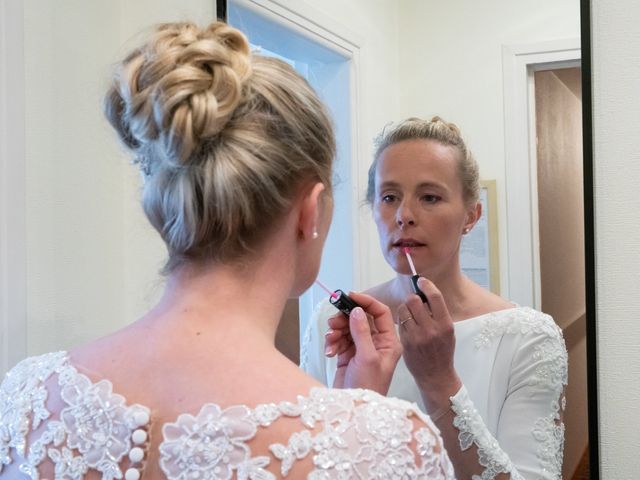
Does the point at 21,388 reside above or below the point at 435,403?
above

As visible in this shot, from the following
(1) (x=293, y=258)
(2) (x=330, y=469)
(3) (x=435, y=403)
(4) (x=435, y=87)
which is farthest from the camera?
(4) (x=435, y=87)

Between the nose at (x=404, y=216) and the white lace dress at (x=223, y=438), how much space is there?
0.50 metres

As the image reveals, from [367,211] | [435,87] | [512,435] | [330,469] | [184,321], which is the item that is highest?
[435,87]

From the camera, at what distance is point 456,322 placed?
3.56ft

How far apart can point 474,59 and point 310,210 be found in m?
0.58

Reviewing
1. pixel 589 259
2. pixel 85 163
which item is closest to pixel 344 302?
pixel 589 259

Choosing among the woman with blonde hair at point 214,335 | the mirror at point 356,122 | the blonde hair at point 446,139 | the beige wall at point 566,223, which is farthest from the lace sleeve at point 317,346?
the woman with blonde hair at point 214,335

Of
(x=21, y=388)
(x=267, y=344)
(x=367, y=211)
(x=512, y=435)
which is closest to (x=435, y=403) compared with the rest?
(x=512, y=435)

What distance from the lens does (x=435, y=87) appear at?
1.12 metres

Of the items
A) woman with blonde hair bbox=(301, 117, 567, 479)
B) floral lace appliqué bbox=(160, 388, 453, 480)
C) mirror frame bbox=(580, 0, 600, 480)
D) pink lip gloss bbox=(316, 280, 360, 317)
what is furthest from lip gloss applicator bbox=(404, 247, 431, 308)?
floral lace appliqué bbox=(160, 388, 453, 480)

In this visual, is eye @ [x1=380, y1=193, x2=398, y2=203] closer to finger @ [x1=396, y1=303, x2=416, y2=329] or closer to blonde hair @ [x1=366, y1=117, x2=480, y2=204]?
blonde hair @ [x1=366, y1=117, x2=480, y2=204]

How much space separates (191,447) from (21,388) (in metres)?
0.18

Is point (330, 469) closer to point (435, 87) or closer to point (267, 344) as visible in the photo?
point (267, 344)

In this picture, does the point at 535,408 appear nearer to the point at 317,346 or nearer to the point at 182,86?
the point at 317,346
